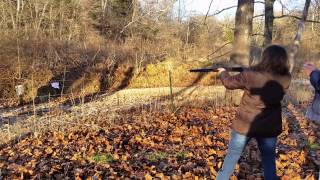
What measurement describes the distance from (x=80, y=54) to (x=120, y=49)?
3915 millimetres

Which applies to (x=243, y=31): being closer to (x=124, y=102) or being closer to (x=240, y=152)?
(x=124, y=102)

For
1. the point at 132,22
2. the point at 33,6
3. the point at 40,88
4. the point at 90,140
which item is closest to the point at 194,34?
the point at 132,22

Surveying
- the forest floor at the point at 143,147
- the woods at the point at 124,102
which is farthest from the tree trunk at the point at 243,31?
the forest floor at the point at 143,147

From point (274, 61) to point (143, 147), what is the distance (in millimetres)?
3663

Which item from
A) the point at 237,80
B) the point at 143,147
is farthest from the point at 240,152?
the point at 143,147

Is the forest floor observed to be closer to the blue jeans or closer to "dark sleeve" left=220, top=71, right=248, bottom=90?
the blue jeans

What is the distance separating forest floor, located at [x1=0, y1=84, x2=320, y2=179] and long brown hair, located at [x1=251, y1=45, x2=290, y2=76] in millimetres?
1721

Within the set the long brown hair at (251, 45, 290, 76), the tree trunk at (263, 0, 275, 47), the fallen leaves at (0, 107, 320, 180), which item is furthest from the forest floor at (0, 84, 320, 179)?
the tree trunk at (263, 0, 275, 47)

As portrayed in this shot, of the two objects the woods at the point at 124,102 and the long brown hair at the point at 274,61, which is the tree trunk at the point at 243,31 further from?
the long brown hair at the point at 274,61

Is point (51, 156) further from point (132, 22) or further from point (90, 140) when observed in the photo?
point (132, 22)

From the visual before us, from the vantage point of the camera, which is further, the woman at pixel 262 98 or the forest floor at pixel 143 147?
the forest floor at pixel 143 147

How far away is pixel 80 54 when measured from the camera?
25484mm

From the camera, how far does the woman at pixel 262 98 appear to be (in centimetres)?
436

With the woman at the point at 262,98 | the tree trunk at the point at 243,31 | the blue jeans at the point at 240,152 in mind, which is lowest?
the blue jeans at the point at 240,152
